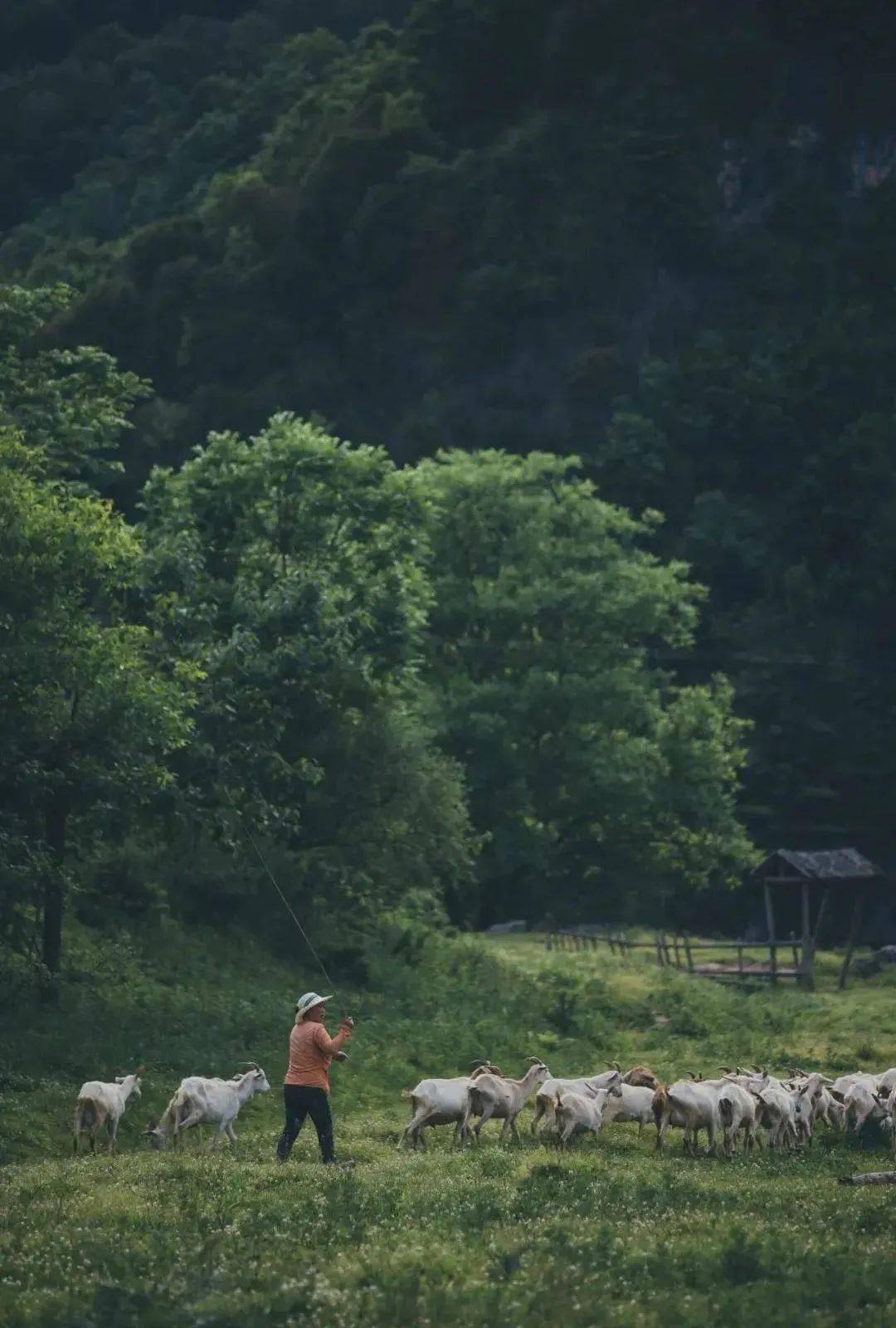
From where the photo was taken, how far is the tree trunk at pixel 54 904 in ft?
121

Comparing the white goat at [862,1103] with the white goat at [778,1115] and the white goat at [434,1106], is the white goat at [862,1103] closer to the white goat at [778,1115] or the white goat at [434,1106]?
the white goat at [778,1115]

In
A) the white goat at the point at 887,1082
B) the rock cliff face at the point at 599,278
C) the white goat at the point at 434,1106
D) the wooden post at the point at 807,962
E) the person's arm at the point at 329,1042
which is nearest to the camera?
the person's arm at the point at 329,1042

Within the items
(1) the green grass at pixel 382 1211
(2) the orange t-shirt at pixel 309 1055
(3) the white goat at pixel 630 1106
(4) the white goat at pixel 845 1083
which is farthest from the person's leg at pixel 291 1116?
(4) the white goat at pixel 845 1083

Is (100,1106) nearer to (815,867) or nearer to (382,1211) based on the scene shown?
(382,1211)

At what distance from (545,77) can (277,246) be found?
22196 millimetres

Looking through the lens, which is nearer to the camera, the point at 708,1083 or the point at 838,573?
the point at 708,1083

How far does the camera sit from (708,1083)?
28359mm

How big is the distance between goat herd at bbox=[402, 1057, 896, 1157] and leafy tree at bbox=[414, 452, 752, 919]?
39302mm

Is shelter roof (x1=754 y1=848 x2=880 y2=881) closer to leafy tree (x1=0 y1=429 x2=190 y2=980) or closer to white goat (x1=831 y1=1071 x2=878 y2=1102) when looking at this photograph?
leafy tree (x1=0 y1=429 x2=190 y2=980)

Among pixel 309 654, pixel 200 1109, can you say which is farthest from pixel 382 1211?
pixel 309 654

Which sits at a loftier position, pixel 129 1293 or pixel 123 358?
pixel 123 358

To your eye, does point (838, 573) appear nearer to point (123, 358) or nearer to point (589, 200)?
point (589, 200)

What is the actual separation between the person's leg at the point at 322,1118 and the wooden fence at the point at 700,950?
3520 cm

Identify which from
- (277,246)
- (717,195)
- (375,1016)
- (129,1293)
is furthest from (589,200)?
(129,1293)
